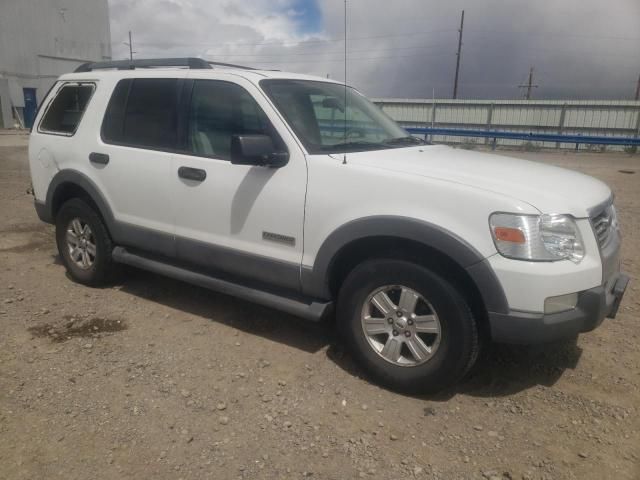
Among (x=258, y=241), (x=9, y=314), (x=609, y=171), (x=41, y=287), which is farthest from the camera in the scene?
(x=609, y=171)

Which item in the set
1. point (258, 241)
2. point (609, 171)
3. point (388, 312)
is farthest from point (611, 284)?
point (609, 171)

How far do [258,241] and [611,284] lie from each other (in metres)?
2.16

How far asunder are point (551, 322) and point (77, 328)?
3.31 m

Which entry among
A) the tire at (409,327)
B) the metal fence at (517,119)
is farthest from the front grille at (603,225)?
the metal fence at (517,119)

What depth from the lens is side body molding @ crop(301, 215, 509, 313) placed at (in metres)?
2.79

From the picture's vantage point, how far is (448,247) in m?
2.86

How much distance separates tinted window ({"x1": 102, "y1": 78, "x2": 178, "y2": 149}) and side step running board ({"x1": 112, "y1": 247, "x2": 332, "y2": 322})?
0.92m

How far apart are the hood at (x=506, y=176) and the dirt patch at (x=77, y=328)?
2.27 m

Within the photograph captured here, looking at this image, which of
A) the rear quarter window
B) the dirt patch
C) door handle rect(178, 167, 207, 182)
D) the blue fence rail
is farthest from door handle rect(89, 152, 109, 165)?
the blue fence rail

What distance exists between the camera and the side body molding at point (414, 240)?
110 inches

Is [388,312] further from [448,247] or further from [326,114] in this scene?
[326,114]

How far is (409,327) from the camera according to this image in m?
3.13

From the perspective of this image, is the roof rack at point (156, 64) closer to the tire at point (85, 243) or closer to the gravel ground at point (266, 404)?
the tire at point (85, 243)

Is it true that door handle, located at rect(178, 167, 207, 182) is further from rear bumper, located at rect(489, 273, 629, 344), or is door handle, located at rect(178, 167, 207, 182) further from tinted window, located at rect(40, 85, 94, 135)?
rear bumper, located at rect(489, 273, 629, 344)
